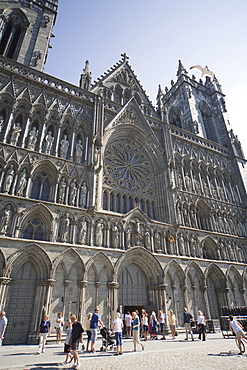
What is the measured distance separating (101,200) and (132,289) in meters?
6.05

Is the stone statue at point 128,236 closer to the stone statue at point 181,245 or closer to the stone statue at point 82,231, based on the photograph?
the stone statue at point 82,231

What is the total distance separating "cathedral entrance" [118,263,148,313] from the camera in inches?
587

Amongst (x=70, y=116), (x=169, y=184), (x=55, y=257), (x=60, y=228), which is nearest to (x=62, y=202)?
(x=60, y=228)

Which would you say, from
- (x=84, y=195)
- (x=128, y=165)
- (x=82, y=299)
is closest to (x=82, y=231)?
(x=84, y=195)

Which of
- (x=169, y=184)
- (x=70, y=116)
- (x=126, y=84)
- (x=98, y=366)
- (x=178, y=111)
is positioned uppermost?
(x=178, y=111)

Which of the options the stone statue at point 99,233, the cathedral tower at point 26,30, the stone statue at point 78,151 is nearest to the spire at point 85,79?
the cathedral tower at point 26,30

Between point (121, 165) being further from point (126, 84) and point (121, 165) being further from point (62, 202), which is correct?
point (126, 84)

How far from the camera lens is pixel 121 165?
19.9 meters

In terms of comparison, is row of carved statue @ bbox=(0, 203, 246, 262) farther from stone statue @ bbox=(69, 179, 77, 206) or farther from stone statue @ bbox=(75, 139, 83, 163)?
stone statue @ bbox=(75, 139, 83, 163)

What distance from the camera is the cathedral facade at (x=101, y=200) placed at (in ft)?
41.9

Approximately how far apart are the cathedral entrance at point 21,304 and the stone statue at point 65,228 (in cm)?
A: 214

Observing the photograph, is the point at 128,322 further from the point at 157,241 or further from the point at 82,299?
the point at 157,241

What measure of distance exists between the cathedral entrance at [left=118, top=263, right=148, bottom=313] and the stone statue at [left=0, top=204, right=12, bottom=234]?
24.3 feet

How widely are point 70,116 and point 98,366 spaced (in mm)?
15870
